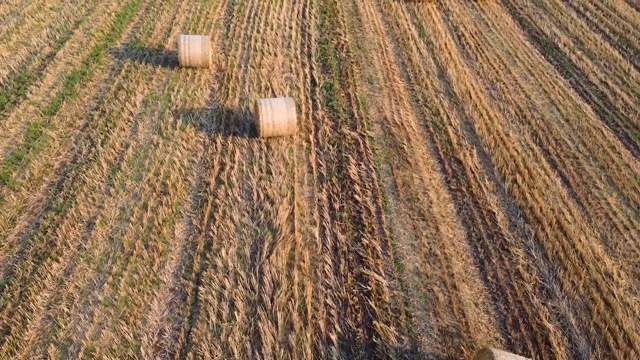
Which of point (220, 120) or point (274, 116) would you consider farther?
point (220, 120)

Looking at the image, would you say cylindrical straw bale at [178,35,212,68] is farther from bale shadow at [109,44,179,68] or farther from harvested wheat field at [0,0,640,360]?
bale shadow at [109,44,179,68]

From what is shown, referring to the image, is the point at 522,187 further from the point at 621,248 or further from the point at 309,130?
the point at 309,130

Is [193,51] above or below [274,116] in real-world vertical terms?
above

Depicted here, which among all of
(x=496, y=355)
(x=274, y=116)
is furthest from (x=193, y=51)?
(x=496, y=355)

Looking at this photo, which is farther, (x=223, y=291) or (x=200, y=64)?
(x=200, y=64)

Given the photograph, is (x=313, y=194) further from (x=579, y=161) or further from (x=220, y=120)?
(x=579, y=161)

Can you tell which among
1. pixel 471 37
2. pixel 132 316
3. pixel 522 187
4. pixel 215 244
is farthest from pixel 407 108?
pixel 132 316

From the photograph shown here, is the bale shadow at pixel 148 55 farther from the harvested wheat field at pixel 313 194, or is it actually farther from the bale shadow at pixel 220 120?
the bale shadow at pixel 220 120
